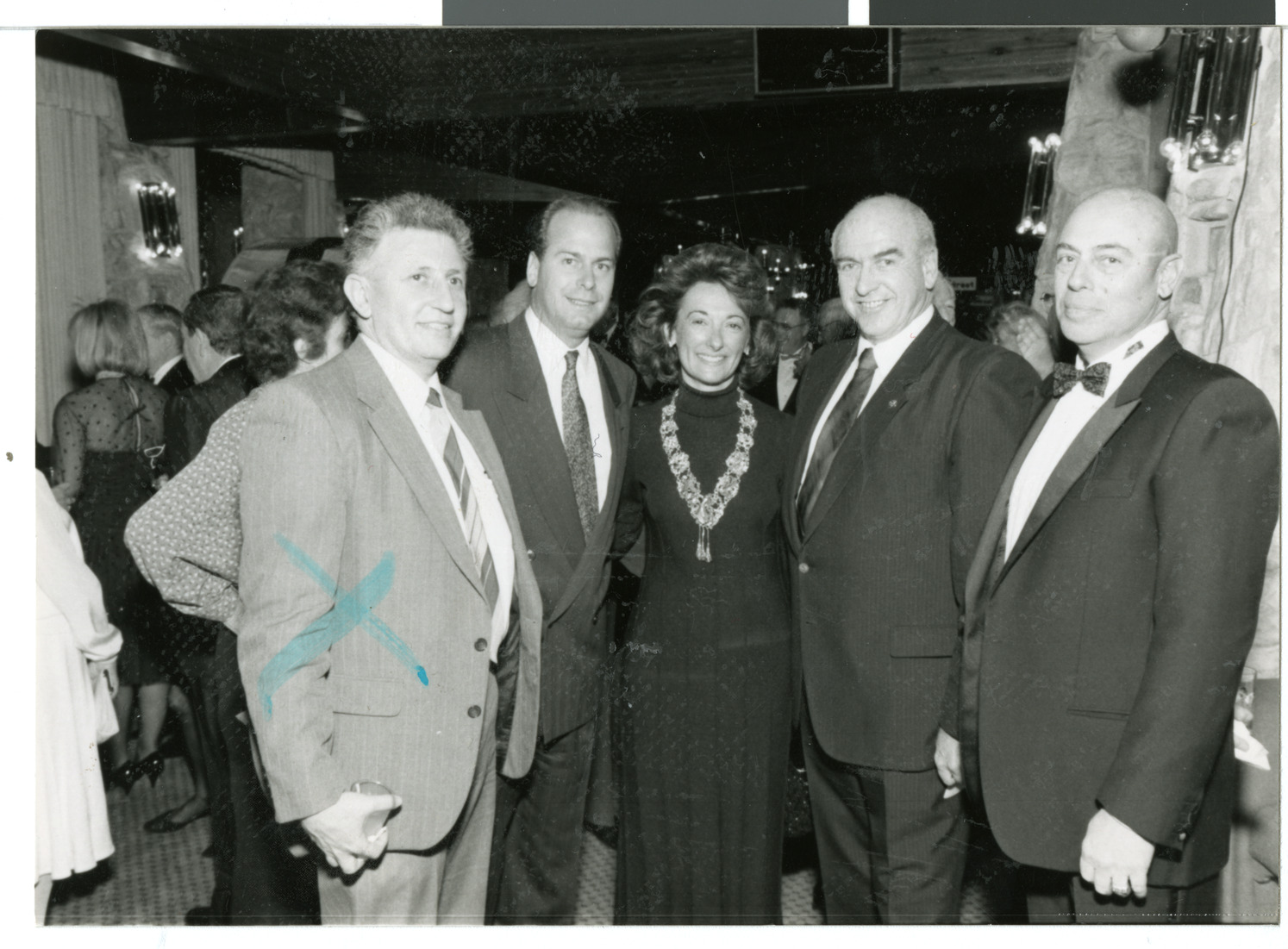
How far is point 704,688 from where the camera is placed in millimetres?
2568

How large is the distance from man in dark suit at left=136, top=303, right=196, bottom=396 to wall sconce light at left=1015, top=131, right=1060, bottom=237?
6.70 ft

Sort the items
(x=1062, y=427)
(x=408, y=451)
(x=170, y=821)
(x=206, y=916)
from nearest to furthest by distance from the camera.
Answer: (x=408, y=451) → (x=1062, y=427) → (x=170, y=821) → (x=206, y=916)

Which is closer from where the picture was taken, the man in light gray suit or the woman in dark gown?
the man in light gray suit

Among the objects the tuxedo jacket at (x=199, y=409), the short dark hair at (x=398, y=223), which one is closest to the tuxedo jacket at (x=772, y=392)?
the short dark hair at (x=398, y=223)

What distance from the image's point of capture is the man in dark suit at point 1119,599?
7.28 ft

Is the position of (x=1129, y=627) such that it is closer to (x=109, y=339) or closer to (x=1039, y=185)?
(x=1039, y=185)

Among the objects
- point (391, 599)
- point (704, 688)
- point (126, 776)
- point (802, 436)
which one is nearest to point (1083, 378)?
point (802, 436)

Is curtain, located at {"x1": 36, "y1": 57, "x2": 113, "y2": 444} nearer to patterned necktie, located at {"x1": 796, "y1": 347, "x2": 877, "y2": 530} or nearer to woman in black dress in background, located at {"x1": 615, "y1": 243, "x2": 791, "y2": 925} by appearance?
woman in black dress in background, located at {"x1": 615, "y1": 243, "x2": 791, "y2": 925}

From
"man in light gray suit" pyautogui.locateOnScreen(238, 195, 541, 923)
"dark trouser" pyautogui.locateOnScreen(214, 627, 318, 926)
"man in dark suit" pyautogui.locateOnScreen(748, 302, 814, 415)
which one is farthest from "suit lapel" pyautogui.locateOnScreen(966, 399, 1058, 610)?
"dark trouser" pyautogui.locateOnScreen(214, 627, 318, 926)

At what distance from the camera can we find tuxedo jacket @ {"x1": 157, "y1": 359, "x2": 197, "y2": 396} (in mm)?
2506

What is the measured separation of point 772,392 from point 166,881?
1.94 metres

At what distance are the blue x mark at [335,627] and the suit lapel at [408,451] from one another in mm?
139

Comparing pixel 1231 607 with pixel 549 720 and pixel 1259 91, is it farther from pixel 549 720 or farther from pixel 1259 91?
pixel 549 720

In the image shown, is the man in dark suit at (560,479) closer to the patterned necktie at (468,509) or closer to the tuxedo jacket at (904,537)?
the patterned necktie at (468,509)
